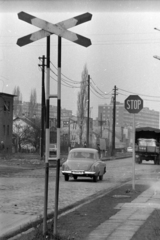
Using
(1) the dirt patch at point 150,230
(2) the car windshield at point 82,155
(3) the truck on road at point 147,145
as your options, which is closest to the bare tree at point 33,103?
(3) the truck on road at point 147,145

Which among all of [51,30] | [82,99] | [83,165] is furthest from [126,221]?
[82,99]

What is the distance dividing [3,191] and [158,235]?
8755 mm

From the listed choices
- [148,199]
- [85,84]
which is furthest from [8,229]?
[85,84]

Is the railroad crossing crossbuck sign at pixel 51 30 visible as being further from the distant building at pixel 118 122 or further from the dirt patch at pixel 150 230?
the distant building at pixel 118 122

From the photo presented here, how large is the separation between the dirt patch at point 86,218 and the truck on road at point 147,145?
108ft

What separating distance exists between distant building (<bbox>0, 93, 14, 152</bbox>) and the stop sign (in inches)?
2479

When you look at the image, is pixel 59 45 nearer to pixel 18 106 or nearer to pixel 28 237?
pixel 28 237

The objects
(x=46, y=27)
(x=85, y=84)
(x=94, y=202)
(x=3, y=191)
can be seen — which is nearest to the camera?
(x=46, y=27)


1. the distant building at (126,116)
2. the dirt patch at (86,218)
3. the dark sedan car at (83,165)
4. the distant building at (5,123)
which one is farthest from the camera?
the distant building at (126,116)

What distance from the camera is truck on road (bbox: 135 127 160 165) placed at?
47.0 m

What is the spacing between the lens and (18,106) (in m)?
150

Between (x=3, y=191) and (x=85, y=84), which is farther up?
(x=85, y=84)

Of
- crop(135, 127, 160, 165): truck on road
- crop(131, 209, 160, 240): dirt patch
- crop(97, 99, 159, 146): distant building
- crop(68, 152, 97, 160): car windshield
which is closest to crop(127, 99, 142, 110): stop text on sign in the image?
crop(131, 209, 160, 240): dirt patch

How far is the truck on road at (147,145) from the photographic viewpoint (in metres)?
47.0
